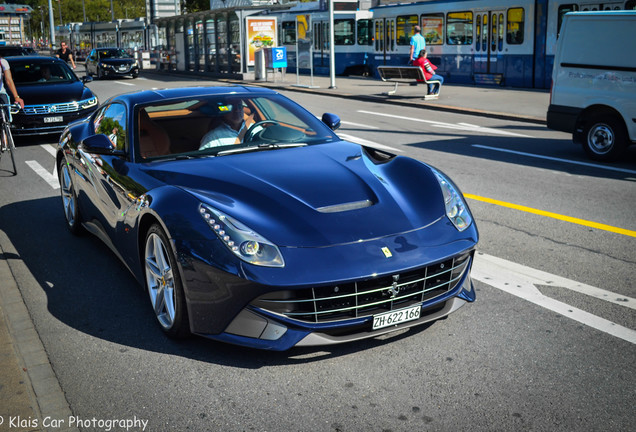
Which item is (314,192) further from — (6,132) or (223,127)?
(6,132)

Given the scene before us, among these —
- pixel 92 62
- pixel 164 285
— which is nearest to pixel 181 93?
pixel 164 285

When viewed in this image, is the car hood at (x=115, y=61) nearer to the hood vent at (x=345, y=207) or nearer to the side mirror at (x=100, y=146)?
the side mirror at (x=100, y=146)

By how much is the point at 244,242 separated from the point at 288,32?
34.9 meters

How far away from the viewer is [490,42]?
23969 mm

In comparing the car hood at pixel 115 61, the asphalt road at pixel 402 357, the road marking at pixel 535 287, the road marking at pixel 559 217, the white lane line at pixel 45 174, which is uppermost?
the car hood at pixel 115 61

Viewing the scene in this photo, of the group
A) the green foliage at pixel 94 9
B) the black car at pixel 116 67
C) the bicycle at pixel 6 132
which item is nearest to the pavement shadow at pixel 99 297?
the bicycle at pixel 6 132

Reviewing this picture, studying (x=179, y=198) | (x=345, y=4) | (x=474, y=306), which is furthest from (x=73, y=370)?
(x=345, y=4)

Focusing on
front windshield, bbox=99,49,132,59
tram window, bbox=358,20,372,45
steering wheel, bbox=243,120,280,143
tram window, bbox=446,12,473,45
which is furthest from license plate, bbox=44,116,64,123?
front windshield, bbox=99,49,132,59

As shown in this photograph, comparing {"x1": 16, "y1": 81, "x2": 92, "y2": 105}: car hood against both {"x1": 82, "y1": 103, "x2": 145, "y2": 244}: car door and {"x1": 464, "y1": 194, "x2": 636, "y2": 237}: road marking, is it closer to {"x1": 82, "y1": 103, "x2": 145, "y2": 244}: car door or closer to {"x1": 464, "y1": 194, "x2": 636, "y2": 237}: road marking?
{"x1": 82, "y1": 103, "x2": 145, "y2": 244}: car door

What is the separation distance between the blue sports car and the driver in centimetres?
2

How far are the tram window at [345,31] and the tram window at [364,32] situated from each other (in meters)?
0.43

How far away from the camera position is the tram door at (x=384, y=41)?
29141mm

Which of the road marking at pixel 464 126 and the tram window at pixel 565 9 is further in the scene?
the tram window at pixel 565 9

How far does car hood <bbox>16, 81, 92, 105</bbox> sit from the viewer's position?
1360 cm
